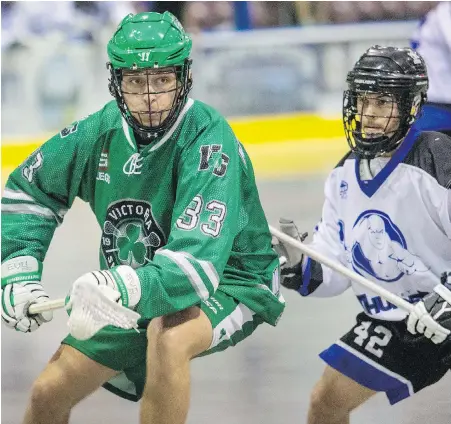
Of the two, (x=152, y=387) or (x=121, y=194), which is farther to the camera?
(x=121, y=194)

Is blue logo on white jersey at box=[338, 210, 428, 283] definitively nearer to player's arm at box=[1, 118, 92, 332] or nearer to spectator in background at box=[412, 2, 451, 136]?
player's arm at box=[1, 118, 92, 332]

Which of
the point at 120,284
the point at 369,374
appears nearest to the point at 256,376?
the point at 369,374

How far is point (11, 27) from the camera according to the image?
901 cm

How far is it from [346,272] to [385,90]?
507 mm

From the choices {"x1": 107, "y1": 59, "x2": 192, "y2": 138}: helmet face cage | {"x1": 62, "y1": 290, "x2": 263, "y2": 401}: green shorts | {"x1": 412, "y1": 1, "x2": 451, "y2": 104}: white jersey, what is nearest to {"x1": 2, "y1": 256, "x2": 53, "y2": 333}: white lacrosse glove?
{"x1": 62, "y1": 290, "x2": 263, "y2": 401}: green shorts

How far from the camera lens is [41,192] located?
328 centimetres

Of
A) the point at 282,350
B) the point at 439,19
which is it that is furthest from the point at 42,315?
the point at 439,19

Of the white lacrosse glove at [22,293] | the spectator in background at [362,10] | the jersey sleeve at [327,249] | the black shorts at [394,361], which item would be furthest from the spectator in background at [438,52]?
the spectator in background at [362,10]

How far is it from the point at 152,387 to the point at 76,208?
4924 millimetres

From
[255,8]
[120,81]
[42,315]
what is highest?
[120,81]

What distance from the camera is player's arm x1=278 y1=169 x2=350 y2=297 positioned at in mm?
3484

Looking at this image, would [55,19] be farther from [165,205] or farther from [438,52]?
[165,205]

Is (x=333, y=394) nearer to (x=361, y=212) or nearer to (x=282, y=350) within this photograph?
(x=361, y=212)

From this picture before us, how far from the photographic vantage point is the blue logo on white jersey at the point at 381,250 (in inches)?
129
